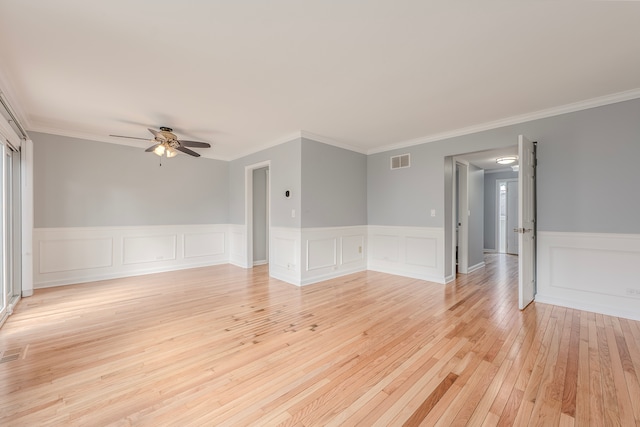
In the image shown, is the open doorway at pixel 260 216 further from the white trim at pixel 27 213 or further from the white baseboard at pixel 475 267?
the white baseboard at pixel 475 267

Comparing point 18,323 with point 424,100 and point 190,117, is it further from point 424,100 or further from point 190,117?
point 424,100

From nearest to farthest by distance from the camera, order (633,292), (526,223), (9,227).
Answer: (633,292)
(526,223)
(9,227)

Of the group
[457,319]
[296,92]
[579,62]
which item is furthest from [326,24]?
[457,319]

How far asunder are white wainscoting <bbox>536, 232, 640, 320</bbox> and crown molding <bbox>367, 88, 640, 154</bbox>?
5.07ft

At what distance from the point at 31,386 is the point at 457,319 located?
3.75 meters

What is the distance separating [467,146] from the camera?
424 cm

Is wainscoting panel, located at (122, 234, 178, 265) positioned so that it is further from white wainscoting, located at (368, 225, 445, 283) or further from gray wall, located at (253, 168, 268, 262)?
white wainscoting, located at (368, 225, 445, 283)

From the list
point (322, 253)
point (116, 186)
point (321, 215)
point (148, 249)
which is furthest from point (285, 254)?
point (116, 186)

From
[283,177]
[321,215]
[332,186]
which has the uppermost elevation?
[283,177]

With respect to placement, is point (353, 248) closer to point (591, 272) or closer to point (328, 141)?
point (328, 141)

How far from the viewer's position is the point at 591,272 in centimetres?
322

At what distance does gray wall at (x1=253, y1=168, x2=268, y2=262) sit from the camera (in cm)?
612

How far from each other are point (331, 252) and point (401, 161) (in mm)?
2193

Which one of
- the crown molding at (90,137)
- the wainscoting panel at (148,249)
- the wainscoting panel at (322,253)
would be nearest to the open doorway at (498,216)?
the wainscoting panel at (322,253)
